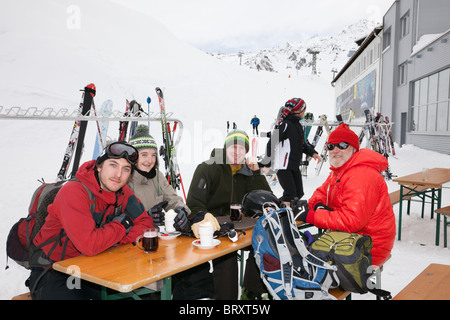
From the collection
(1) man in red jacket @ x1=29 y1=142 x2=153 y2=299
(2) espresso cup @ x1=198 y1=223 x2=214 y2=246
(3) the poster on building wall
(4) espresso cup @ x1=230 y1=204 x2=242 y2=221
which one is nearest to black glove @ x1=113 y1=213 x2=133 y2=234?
(1) man in red jacket @ x1=29 y1=142 x2=153 y2=299

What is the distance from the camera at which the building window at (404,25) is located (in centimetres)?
1781

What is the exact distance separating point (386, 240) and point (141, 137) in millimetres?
2441

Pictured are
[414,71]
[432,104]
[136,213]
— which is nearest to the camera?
[136,213]

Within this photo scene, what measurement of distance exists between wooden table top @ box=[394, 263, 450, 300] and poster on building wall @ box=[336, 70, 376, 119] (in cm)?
1944

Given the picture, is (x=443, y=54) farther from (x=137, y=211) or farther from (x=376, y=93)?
(x=137, y=211)

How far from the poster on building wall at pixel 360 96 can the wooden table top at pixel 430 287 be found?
19437 millimetres

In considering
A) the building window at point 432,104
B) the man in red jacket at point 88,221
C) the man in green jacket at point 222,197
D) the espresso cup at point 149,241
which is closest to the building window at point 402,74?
the building window at point 432,104

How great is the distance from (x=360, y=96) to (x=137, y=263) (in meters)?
28.4

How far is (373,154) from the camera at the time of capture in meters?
2.73

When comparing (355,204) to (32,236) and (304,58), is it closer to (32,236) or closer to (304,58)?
(32,236)

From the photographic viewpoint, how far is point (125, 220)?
2.24m

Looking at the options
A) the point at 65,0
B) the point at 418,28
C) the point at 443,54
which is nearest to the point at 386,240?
the point at 443,54

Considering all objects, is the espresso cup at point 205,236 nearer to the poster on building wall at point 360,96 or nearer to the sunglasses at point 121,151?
the sunglasses at point 121,151

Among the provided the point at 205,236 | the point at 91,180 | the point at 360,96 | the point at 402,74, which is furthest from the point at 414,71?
the point at 91,180
